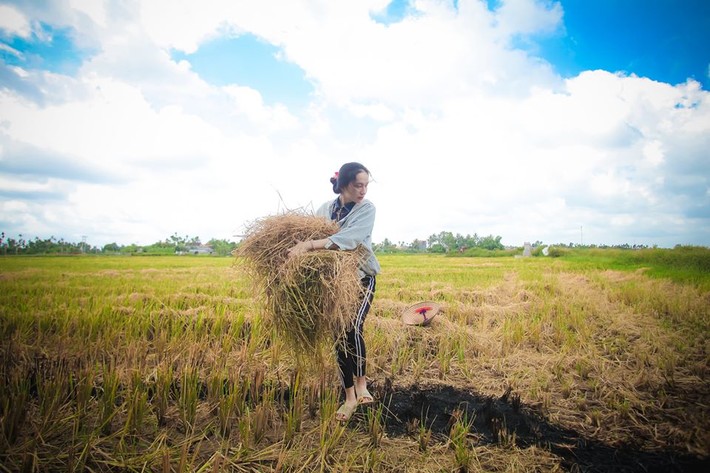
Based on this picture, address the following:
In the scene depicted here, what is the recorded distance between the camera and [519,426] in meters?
2.38

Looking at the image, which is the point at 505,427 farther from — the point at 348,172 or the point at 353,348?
the point at 348,172

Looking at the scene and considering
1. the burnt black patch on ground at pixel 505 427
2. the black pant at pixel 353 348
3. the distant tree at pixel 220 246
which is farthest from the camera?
the distant tree at pixel 220 246

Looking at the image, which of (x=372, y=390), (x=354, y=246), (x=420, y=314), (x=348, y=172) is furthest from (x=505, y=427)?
(x=420, y=314)

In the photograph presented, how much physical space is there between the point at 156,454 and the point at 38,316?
147 inches

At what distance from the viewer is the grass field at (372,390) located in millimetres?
1959

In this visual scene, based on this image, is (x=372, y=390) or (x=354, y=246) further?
(x=372, y=390)

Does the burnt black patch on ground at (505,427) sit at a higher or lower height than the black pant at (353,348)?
lower

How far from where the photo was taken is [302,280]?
2164 mm

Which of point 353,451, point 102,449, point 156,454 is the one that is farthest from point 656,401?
point 102,449

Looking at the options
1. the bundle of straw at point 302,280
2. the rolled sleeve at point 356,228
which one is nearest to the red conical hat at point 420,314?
the bundle of straw at point 302,280

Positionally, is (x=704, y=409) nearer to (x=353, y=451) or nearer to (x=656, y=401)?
(x=656, y=401)

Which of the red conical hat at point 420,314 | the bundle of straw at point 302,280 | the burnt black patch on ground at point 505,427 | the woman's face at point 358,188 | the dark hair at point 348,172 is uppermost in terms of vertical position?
the dark hair at point 348,172

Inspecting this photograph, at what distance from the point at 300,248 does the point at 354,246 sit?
365 millimetres

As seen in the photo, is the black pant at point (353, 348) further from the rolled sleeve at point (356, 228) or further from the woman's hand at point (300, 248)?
the woman's hand at point (300, 248)
